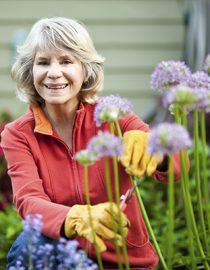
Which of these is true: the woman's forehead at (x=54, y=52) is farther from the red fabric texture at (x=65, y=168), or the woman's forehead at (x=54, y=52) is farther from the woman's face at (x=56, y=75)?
the red fabric texture at (x=65, y=168)

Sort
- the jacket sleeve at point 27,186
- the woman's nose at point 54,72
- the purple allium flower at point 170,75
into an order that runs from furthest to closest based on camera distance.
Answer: the woman's nose at point 54,72
the jacket sleeve at point 27,186
the purple allium flower at point 170,75

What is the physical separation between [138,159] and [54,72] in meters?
0.59

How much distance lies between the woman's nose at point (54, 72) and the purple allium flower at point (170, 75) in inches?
24.0

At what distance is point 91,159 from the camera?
5.04ft

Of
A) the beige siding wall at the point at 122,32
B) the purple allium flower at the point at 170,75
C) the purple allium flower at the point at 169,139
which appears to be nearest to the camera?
the purple allium flower at the point at 169,139

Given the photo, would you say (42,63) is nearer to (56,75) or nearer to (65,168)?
(56,75)

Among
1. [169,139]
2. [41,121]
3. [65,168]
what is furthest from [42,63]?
[169,139]

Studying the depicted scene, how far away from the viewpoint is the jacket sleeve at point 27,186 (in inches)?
78.9

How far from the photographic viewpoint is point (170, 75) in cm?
181

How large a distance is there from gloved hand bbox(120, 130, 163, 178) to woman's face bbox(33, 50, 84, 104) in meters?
0.51

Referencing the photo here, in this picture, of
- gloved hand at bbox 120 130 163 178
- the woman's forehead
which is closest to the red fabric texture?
the woman's forehead

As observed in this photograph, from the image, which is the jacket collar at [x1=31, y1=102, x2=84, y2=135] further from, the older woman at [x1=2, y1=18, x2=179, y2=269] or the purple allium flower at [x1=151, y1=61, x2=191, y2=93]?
the purple allium flower at [x1=151, y1=61, x2=191, y2=93]

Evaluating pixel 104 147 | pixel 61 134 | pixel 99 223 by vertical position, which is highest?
pixel 104 147

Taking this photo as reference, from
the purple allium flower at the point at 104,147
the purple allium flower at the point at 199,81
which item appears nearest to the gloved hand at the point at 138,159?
the purple allium flower at the point at 199,81
